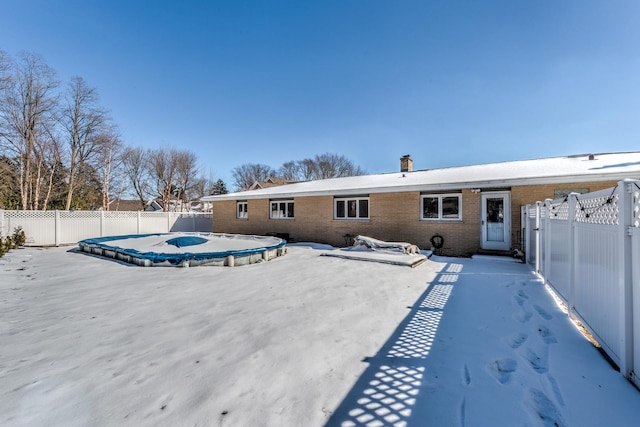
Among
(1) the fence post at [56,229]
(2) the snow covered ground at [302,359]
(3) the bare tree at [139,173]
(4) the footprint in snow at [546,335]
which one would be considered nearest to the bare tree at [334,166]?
(3) the bare tree at [139,173]

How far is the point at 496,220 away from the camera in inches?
346

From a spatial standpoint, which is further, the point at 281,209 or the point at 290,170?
the point at 290,170

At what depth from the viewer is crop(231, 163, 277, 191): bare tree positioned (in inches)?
1857

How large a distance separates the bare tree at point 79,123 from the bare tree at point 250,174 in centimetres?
2732

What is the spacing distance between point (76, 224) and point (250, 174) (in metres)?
35.3

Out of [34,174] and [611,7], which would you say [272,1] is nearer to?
[611,7]

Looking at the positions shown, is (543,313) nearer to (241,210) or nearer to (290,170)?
(241,210)

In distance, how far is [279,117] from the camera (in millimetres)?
19859

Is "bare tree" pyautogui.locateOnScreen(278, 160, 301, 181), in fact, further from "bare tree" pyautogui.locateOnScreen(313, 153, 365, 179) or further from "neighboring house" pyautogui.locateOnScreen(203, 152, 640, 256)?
"neighboring house" pyautogui.locateOnScreen(203, 152, 640, 256)

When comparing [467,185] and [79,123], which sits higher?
[79,123]

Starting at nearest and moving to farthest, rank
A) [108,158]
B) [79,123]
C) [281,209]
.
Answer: [281,209]
[79,123]
[108,158]

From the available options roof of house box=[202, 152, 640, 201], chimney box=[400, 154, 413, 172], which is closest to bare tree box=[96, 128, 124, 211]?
roof of house box=[202, 152, 640, 201]

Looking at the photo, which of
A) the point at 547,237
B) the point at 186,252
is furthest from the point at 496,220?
the point at 186,252

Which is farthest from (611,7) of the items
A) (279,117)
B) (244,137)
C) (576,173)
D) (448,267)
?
(244,137)
